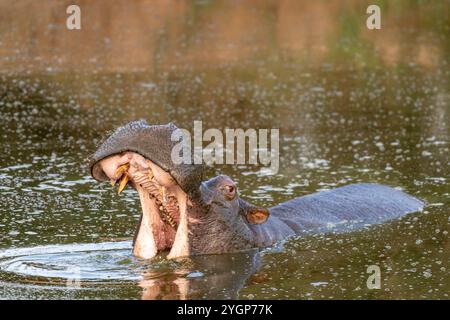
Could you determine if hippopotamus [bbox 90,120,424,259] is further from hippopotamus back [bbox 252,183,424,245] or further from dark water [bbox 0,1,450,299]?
dark water [bbox 0,1,450,299]

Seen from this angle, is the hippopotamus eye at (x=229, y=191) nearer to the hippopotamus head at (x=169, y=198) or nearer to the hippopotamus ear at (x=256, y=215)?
the hippopotamus head at (x=169, y=198)

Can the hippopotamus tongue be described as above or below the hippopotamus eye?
above

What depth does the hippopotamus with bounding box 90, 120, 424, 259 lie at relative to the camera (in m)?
6.68

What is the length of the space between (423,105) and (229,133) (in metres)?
3.18

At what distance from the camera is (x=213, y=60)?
18500 mm

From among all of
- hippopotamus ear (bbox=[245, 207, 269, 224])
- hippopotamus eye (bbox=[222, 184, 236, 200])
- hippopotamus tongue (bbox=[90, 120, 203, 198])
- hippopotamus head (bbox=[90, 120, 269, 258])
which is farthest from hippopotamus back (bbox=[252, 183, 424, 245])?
hippopotamus tongue (bbox=[90, 120, 203, 198])

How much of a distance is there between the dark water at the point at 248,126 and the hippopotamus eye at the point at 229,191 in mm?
405

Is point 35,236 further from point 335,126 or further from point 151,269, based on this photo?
point 335,126

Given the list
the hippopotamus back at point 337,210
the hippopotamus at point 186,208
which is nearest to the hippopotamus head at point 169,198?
the hippopotamus at point 186,208

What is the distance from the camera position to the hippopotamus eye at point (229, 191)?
7352mm

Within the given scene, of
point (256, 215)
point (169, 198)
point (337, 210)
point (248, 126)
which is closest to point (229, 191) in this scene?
point (256, 215)

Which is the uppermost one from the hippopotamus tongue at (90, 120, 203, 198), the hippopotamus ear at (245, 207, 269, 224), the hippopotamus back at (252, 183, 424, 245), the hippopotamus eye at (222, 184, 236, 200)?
the hippopotamus tongue at (90, 120, 203, 198)

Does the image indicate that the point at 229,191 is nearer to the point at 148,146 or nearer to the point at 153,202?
the point at 153,202
